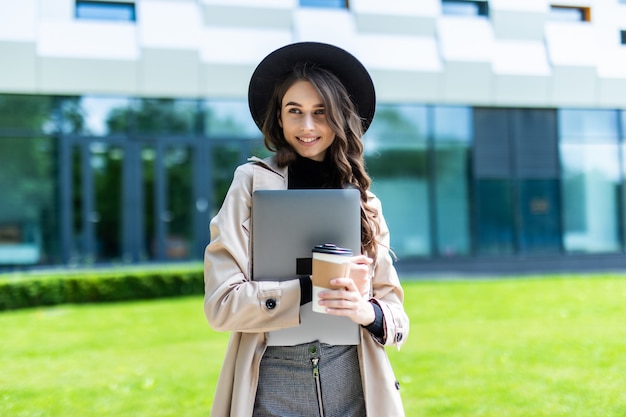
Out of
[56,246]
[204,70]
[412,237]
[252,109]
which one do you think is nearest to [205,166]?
[204,70]

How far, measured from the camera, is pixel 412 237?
1196 cm

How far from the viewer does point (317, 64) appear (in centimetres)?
156

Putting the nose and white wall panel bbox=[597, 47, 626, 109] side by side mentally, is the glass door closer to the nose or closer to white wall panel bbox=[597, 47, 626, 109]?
white wall panel bbox=[597, 47, 626, 109]

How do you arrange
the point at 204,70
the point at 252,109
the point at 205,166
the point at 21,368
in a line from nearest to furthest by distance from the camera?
1. the point at 252,109
2. the point at 21,368
3. the point at 204,70
4. the point at 205,166

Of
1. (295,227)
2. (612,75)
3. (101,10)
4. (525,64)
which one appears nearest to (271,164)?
(295,227)

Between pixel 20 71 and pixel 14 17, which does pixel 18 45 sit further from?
pixel 20 71

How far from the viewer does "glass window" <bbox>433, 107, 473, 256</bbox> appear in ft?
39.5

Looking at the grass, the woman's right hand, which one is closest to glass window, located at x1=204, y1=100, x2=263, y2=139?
the grass

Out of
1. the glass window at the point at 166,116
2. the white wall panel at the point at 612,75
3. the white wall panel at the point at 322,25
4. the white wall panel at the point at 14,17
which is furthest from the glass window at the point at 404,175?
the white wall panel at the point at 612,75

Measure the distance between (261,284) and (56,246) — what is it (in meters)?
10.5

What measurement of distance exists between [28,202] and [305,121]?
10.4m

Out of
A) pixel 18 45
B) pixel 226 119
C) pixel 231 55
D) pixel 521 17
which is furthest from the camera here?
pixel 226 119

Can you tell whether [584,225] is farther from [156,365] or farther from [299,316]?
[299,316]

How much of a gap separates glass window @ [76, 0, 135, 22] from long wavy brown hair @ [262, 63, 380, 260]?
8780 millimetres
